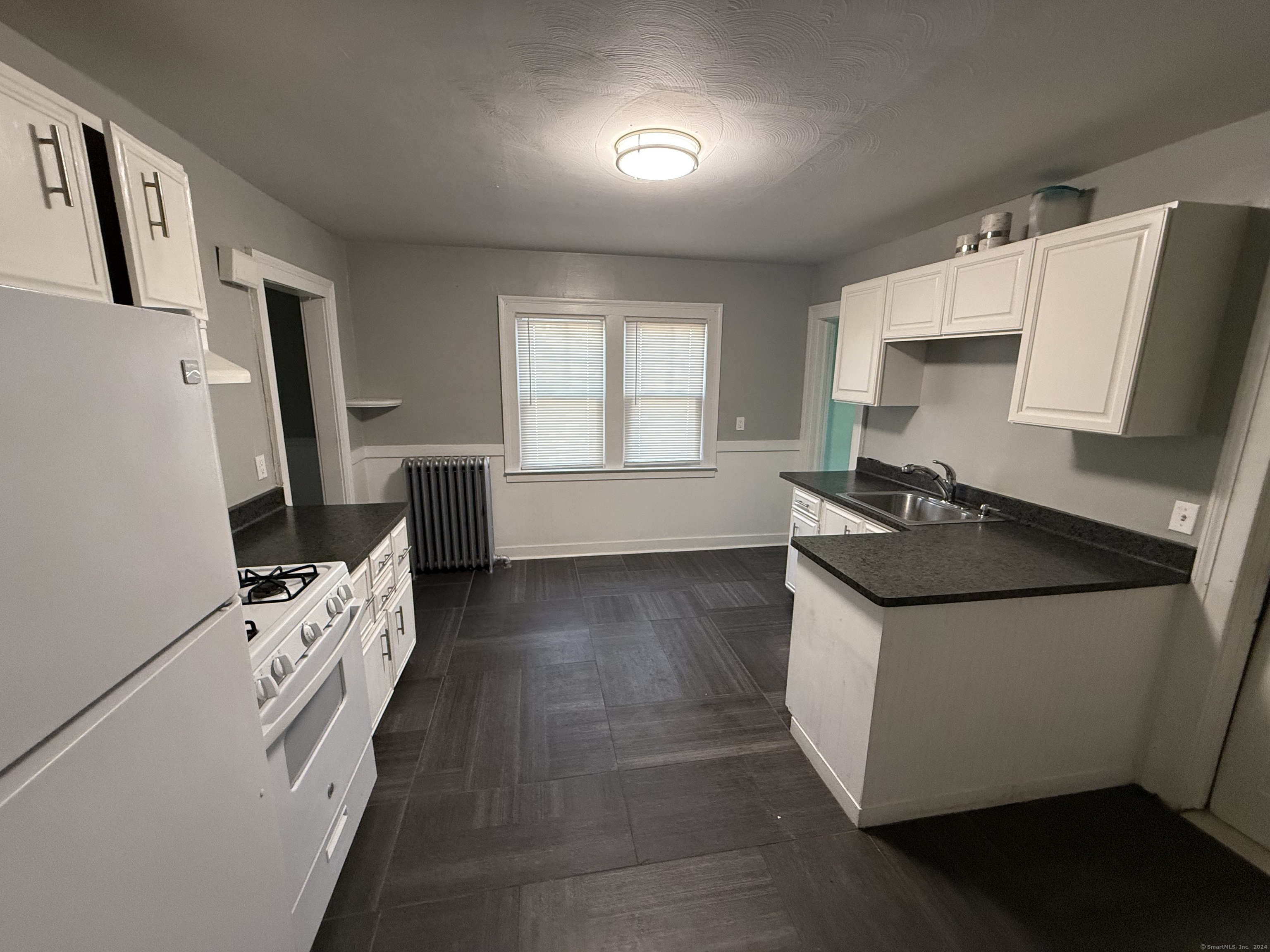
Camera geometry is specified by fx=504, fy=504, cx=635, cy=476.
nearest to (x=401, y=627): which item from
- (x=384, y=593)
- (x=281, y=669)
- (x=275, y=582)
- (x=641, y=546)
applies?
(x=384, y=593)

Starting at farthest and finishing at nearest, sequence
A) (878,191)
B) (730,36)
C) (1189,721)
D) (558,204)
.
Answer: (558,204), (878,191), (1189,721), (730,36)

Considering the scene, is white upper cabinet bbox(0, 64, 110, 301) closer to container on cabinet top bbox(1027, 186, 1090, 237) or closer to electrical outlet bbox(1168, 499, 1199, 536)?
container on cabinet top bbox(1027, 186, 1090, 237)

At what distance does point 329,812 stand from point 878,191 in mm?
3187

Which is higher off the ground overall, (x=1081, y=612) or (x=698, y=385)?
(x=698, y=385)

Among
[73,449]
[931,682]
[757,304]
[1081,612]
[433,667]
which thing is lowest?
[433,667]

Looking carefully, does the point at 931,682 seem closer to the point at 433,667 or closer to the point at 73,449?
the point at 73,449

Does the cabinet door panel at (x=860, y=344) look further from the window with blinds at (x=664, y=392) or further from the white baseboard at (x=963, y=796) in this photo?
the white baseboard at (x=963, y=796)

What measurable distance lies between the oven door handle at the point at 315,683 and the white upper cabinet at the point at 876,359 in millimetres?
2843

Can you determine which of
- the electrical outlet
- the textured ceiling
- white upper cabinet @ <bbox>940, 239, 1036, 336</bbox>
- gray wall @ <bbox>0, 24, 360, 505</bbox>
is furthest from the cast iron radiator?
the electrical outlet

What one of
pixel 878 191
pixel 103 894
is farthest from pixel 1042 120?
pixel 103 894

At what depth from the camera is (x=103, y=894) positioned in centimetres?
64

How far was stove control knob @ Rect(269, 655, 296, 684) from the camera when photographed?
1228 mm

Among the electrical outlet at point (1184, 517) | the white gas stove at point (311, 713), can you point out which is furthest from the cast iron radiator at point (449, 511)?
the electrical outlet at point (1184, 517)

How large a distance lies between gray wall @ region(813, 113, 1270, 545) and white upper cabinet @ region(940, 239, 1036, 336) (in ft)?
1.07
